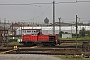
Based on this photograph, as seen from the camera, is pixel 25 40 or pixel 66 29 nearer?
pixel 25 40

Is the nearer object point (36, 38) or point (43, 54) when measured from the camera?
point (43, 54)

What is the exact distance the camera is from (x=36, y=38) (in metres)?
35.8

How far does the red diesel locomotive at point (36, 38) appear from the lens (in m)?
35.2

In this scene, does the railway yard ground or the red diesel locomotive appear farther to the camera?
the red diesel locomotive

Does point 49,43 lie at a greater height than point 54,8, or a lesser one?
lesser

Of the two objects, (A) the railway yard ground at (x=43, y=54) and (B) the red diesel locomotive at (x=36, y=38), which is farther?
(B) the red diesel locomotive at (x=36, y=38)

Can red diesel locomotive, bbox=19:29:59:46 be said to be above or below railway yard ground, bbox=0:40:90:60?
above

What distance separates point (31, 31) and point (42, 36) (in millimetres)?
2165

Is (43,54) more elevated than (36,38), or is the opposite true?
(36,38)

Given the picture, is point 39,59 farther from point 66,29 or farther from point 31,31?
point 66,29

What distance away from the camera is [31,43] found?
35750 millimetres

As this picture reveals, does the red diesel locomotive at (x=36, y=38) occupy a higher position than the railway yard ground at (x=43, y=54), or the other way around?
the red diesel locomotive at (x=36, y=38)

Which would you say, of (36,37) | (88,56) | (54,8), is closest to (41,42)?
(36,37)

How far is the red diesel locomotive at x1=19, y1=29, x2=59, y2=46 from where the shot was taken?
35219 millimetres
